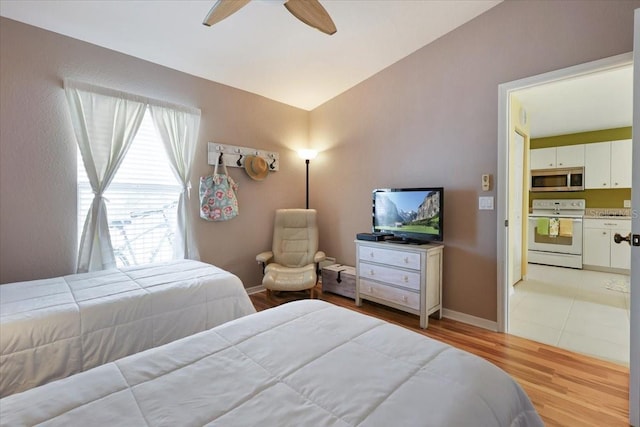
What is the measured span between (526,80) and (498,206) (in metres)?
1.07

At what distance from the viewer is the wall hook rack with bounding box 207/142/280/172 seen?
10.8 feet

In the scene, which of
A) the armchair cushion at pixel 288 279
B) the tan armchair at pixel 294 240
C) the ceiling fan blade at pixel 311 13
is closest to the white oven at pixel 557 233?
the tan armchair at pixel 294 240

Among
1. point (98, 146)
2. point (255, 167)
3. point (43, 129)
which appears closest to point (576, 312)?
point (255, 167)

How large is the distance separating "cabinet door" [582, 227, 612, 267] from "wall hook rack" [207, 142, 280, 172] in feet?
16.5

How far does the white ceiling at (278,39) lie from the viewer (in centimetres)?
226

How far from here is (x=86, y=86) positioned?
2.50 meters

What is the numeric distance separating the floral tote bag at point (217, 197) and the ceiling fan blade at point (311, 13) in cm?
189

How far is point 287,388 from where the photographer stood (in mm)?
867

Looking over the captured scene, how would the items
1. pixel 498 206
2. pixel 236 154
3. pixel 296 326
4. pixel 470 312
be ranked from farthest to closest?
pixel 236 154 < pixel 470 312 < pixel 498 206 < pixel 296 326

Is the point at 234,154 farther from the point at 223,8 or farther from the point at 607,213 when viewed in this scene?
the point at 607,213

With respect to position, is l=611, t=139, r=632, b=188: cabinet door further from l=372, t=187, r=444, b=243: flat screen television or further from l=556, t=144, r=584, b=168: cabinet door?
l=372, t=187, r=444, b=243: flat screen television

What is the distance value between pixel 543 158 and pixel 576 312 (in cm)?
335

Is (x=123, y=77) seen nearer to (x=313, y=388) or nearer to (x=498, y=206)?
(x=313, y=388)

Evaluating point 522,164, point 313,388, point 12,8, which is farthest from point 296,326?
point 522,164
